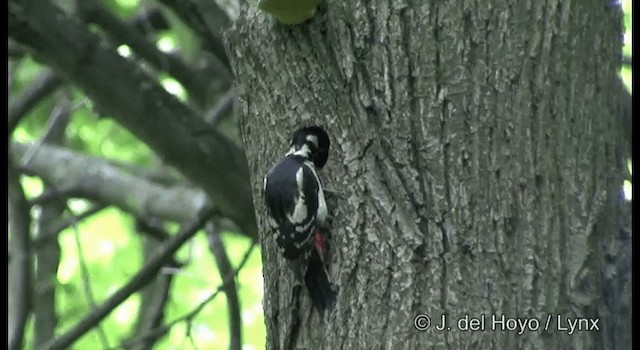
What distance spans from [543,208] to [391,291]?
368mm

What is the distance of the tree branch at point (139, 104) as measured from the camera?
10.7 feet

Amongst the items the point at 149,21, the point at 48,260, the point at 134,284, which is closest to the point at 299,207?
the point at 134,284

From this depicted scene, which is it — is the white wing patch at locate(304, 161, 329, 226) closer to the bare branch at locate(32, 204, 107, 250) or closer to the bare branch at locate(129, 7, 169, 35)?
the bare branch at locate(32, 204, 107, 250)

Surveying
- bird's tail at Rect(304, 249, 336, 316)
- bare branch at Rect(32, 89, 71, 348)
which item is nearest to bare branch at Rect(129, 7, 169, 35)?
bare branch at Rect(32, 89, 71, 348)

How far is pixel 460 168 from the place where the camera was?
7.66ft

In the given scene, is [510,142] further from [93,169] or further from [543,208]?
[93,169]

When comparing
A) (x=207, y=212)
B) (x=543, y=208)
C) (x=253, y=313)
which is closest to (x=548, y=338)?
(x=543, y=208)

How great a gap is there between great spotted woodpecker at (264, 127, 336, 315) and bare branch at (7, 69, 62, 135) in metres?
1.86

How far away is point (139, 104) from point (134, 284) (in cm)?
60

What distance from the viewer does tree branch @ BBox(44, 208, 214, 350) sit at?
348 centimetres

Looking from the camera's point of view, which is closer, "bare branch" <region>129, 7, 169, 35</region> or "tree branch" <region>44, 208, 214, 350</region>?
"tree branch" <region>44, 208, 214, 350</region>

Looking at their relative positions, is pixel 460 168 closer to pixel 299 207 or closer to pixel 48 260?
pixel 299 207

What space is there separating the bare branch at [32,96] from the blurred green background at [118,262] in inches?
27.4

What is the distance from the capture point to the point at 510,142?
2.34 m
